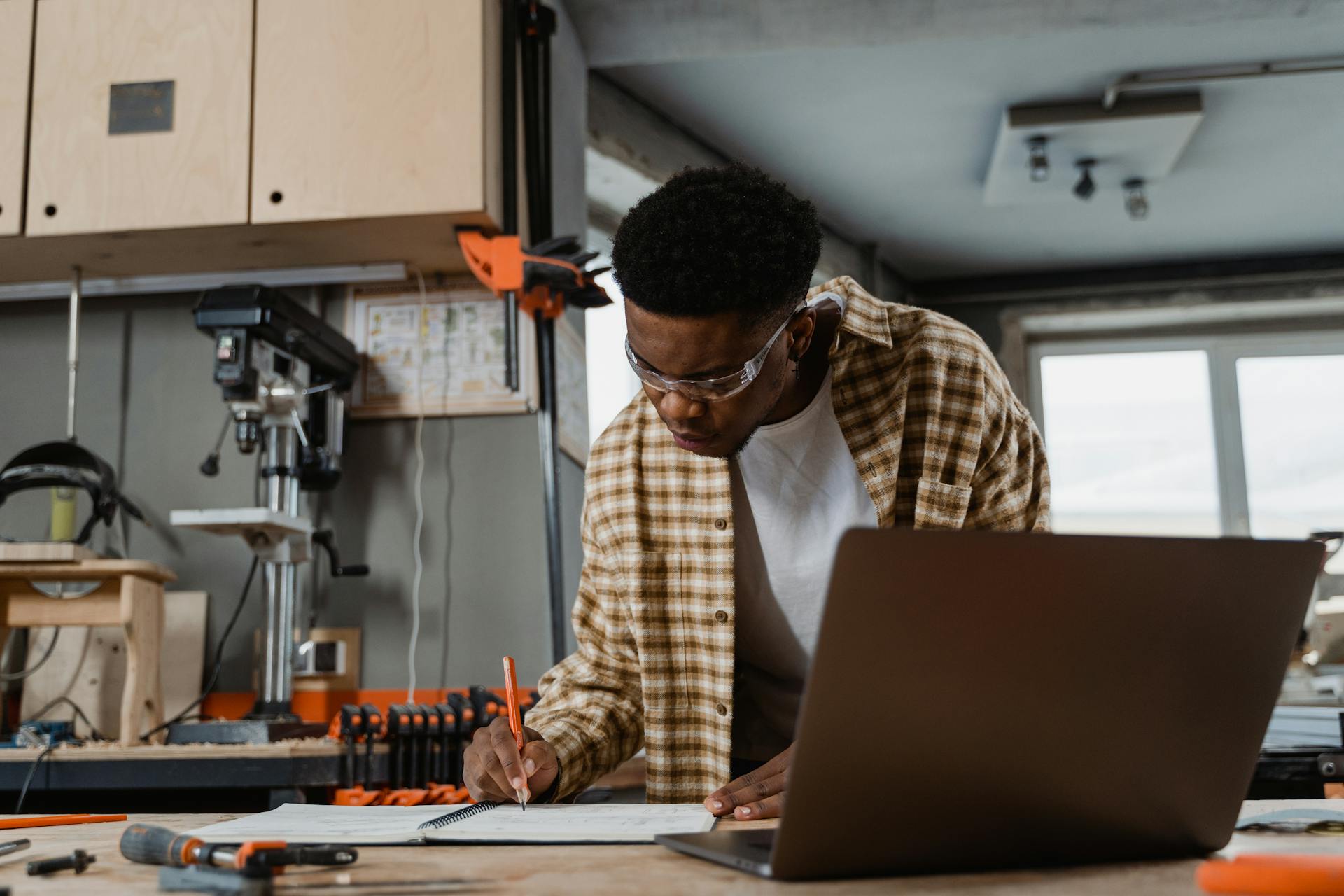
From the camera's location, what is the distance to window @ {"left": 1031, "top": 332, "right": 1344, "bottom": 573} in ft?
19.5

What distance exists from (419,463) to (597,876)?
1.85m

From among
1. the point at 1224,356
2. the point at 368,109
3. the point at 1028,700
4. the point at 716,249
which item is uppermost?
the point at 1224,356

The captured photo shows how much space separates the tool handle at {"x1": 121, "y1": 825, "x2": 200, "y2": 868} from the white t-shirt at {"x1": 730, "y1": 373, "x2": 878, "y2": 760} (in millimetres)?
820

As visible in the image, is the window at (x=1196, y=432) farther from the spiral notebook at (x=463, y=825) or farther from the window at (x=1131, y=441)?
the spiral notebook at (x=463, y=825)

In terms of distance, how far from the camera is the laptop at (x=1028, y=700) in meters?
0.57

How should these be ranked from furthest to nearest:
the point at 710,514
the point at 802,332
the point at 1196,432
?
the point at 1196,432
the point at 710,514
the point at 802,332

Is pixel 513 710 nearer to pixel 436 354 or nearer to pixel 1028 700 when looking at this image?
pixel 1028 700

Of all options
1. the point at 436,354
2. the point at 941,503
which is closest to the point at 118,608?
the point at 436,354

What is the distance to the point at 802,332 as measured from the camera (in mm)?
1286

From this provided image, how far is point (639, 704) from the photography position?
1.43 m

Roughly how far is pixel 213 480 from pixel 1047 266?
455 centimetres

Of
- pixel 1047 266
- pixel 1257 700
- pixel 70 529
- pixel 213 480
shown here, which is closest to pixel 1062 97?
pixel 1047 266

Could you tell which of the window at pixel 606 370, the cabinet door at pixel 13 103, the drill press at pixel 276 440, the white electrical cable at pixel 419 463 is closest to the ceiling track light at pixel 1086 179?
the window at pixel 606 370

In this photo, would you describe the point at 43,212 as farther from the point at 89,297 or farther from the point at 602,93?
the point at 602,93
